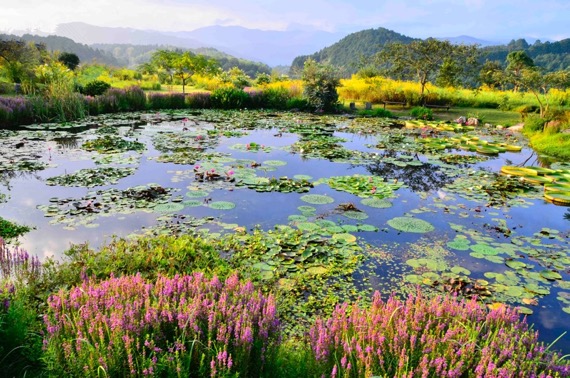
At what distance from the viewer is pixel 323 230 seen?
17.8 feet

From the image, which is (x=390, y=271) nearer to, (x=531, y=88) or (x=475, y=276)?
(x=475, y=276)

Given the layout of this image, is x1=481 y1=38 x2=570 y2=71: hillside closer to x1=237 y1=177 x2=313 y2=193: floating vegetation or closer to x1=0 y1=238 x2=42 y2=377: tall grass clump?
x1=237 y1=177 x2=313 y2=193: floating vegetation

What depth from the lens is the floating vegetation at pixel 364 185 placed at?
714 cm

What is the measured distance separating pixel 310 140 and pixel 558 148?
6.95 meters

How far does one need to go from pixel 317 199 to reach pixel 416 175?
302cm

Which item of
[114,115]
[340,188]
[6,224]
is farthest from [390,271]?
[114,115]

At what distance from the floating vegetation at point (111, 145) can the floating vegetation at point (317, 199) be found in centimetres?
521

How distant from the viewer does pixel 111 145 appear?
1027cm

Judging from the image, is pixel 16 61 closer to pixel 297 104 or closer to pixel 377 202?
pixel 297 104

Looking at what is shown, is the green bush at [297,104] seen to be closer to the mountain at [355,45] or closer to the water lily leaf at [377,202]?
the water lily leaf at [377,202]

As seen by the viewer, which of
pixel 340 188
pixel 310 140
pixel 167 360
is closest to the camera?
pixel 167 360

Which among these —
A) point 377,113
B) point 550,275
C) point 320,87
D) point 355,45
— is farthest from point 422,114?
point 355,45

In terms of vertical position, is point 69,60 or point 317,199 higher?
point 69,60

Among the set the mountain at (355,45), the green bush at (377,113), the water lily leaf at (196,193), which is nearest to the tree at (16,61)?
the green bush at (377,113)
